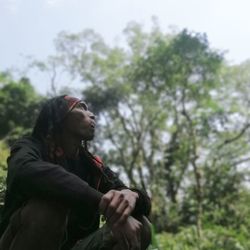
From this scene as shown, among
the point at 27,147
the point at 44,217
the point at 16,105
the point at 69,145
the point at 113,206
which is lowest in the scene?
the point at 44,217

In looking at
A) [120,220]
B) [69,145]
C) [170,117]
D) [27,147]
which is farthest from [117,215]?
[170,117]

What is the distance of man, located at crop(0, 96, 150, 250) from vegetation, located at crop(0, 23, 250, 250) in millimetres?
14944

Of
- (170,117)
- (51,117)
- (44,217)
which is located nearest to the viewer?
(44,217)

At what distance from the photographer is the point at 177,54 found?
1805cm

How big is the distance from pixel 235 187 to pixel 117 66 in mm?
7802

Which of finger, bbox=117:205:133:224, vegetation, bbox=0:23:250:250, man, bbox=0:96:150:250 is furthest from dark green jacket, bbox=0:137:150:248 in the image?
vegetation, bbox=0:23:250:250

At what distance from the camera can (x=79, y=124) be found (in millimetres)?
2320

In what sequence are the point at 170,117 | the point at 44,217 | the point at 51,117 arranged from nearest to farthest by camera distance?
the point at 44,217 < the point at 51,117 < the point at 170,117

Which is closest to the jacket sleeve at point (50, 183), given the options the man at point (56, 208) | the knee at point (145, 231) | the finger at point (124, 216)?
the man at point (56, 208)

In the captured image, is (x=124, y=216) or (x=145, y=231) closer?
(x=124, y=216)

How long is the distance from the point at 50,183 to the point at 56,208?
9cm

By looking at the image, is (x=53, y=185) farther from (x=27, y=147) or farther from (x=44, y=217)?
(x=27, y=147)

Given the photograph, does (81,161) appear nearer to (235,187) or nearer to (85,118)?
(85,118)

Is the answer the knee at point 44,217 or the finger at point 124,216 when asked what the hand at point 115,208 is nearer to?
the finger at point 124,216
